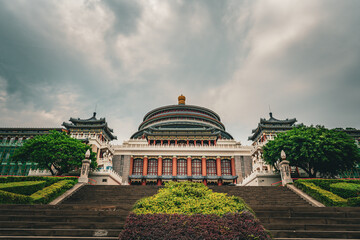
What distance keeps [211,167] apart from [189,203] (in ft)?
105

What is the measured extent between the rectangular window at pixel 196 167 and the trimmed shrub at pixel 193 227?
32.9m

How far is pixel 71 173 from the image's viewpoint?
113 ft

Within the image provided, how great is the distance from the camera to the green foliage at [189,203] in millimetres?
9727

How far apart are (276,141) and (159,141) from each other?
25.5 metres

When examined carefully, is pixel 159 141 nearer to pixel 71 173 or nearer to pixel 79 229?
pixel 71 173

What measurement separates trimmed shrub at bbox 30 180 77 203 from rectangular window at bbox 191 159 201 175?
80.7 feet

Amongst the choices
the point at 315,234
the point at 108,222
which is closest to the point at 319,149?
the point at 315,234

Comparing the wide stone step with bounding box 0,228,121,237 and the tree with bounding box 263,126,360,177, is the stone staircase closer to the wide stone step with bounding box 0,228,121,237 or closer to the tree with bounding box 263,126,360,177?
the wide stone step with bounding box 0,228,121,237

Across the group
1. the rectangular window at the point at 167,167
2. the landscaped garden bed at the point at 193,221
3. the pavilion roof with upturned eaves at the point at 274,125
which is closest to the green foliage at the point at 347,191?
the landscaped garden bed at the point at 193,221

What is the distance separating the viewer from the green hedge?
15.0 m

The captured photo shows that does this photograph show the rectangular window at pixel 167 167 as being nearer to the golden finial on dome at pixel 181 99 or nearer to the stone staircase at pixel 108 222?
the golden finial on dome at pixel 181 99

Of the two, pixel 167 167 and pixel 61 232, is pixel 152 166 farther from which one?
pixel 61 232

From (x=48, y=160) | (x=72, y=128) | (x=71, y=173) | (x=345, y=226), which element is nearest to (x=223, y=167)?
(x=71, y=173)

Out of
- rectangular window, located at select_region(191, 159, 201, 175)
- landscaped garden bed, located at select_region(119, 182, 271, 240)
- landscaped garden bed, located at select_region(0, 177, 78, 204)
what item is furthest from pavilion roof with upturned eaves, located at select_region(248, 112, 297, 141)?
landscaped garden bed, located at select_region(119, 182, 271, 240)
